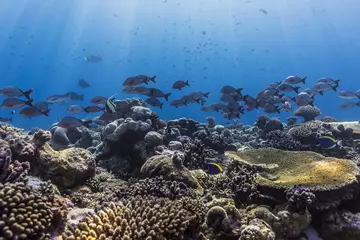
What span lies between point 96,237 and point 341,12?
497 feet

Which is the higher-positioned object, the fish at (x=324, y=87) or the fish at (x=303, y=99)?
the fish at (x=324, y=87)

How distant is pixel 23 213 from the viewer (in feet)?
11.1

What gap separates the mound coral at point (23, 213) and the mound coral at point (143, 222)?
0.37 metres

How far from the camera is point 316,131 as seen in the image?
10.9 metres

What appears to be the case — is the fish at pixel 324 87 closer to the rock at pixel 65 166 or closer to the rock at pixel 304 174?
the rock at pixel 304 174

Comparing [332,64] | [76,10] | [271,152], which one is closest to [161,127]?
[271,152]

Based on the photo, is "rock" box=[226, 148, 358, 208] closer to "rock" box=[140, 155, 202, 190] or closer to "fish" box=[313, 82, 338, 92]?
"rock" box=[140, 155, 202, 190]

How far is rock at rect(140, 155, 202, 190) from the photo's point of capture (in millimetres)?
6199

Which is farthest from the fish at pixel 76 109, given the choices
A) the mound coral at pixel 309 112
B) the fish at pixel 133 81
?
the mound coral at pixel 309 112

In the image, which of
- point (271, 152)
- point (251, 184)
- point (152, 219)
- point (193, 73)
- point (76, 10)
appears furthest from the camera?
point (193, 73)

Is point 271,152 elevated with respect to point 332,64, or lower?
lower

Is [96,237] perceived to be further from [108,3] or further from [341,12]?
[341,12]

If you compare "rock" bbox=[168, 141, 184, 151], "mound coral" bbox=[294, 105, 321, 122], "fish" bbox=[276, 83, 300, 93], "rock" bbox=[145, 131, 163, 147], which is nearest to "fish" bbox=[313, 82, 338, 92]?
"fish" bbox=[276, 83, 300, 93]

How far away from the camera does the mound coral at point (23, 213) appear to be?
3.12 metres
